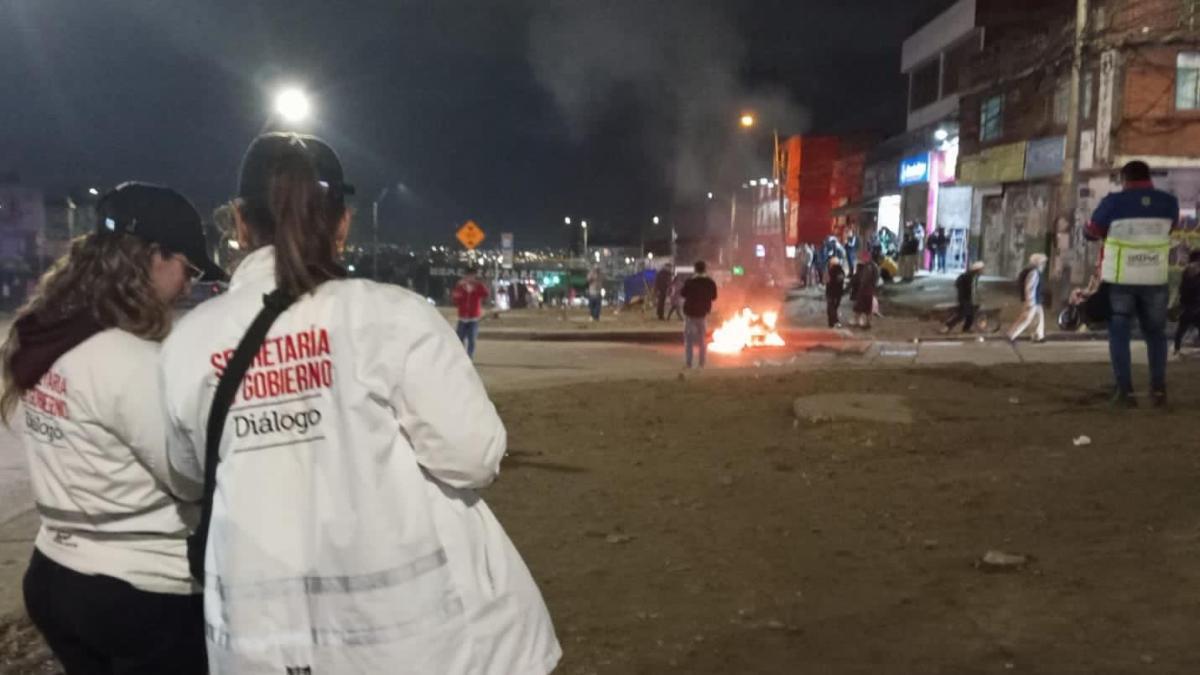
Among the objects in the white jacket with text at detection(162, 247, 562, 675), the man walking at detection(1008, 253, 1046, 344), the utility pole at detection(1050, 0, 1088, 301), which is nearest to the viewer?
the white jacket with text at detection(162, 247, 562, 675)

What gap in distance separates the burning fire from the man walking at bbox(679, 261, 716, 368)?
3.12m

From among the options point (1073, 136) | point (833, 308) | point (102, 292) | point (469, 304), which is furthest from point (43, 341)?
point (833, 308)

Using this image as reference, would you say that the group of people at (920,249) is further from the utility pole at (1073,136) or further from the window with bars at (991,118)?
the utility pole at (1073,136)

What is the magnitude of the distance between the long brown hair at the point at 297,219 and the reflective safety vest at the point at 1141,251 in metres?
6.72

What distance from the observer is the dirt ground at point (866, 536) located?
3.82 metres

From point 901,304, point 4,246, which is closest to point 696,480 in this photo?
point 901,304

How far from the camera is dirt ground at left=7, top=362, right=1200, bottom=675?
382 cm

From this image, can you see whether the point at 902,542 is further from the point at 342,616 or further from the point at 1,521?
the point at 1,521

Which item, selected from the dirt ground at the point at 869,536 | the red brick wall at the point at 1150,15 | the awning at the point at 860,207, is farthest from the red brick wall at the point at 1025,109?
the dirt ground at the point at 869,536

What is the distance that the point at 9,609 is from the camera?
489cm

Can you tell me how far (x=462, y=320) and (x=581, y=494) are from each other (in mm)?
11090

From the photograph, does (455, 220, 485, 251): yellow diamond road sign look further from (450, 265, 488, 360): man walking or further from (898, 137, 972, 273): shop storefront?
(898, 137, 972, 273): shop storefront

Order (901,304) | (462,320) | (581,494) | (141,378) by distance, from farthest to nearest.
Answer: (901,304) → (462,320) → (581,494) → (141,378)

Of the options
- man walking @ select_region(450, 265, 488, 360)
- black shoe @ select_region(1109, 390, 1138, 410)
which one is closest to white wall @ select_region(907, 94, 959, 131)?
man walking @ select_region(450, 265, 488, 360)
